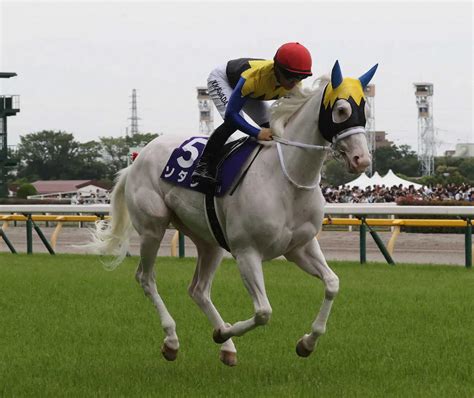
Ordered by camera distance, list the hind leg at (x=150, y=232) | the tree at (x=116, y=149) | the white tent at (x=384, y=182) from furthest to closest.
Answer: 1. the tree at (x=116, y=149)
2. the white tent at (x=384, y=182)
3. the hind leg at (x=150, y=232)

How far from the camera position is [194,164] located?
249 inches

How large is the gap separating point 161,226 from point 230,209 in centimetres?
111

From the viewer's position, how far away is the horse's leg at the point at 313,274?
562cm

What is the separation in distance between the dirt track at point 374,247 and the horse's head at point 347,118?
7882mm

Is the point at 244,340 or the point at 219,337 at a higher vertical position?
the point at 219,337

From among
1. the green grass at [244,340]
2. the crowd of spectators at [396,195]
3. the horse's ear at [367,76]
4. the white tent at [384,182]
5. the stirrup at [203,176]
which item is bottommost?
the white tent at [384,182]

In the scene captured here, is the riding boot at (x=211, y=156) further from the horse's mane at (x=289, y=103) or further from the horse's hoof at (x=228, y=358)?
the horse's hoof at (x=228, y=358)

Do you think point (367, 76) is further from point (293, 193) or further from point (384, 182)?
point (384, 182)

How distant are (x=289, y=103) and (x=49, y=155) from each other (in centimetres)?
8723

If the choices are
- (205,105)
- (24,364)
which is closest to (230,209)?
(24,364)

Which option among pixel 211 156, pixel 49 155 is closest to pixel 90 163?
pixel 49 155

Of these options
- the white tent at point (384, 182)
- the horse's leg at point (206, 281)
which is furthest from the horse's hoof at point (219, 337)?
the white tent at point (384, 182)

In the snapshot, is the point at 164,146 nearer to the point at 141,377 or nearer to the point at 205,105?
the point at 141,377

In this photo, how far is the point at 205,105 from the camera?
71.3 metres
